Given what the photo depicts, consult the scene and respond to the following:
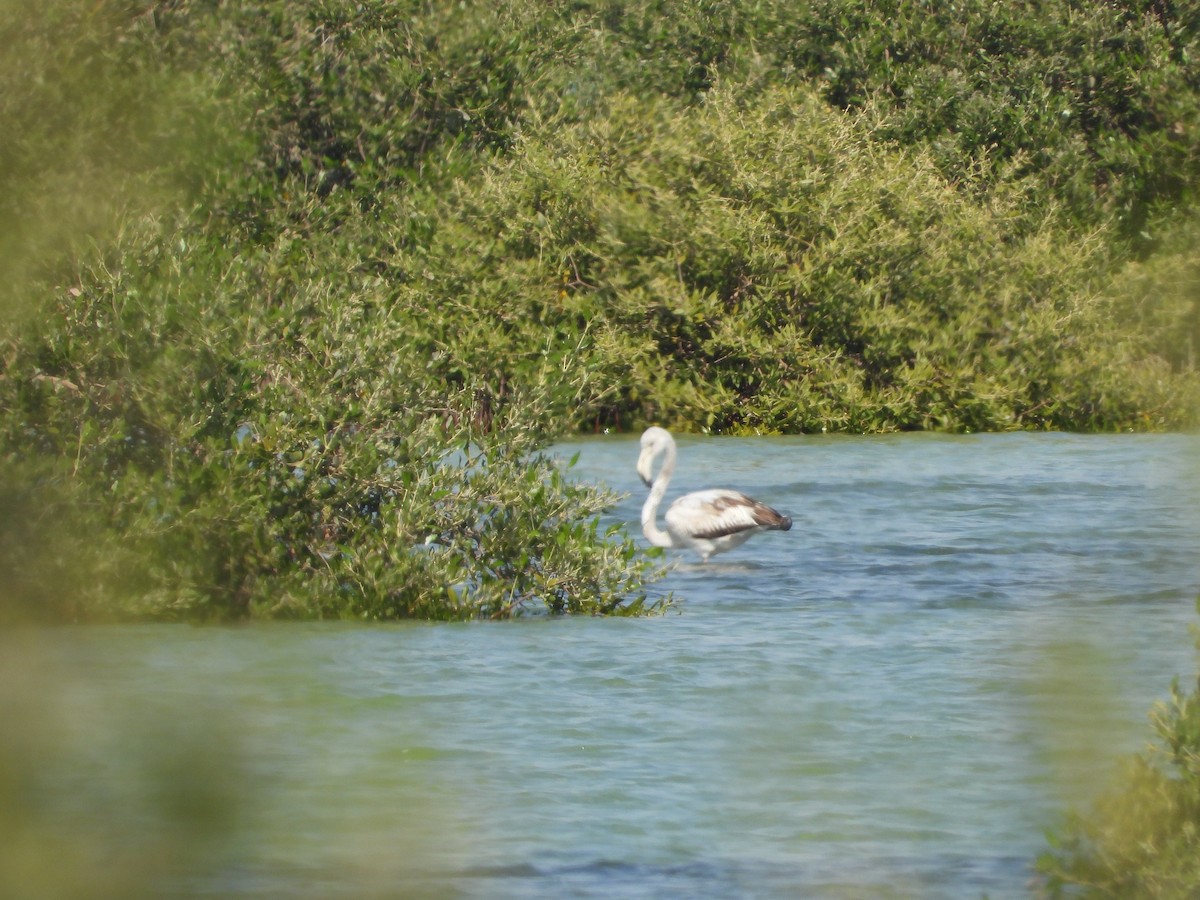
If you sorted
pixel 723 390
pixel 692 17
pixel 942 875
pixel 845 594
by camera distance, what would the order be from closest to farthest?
pixel 942 875, pixel 845 594, pixel 723 390, pixel 692 17

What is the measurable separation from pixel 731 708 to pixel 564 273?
895 inches

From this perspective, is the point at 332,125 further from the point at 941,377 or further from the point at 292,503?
the point at 292,503

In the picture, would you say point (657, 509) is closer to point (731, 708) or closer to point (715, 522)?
point (715, 522)

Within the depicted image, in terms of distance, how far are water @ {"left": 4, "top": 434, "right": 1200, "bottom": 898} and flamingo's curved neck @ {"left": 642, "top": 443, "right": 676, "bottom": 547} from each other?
210mm

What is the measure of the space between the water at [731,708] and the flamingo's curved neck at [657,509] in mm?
210

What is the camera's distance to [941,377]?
24.0m

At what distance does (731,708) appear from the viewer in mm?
1877

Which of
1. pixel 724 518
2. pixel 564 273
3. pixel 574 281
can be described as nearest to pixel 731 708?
pixel 724 518

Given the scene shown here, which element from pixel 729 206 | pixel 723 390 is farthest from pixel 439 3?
pixel 723 390

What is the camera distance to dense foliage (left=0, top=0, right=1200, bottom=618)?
32.3 ft

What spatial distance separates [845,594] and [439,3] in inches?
A: 585

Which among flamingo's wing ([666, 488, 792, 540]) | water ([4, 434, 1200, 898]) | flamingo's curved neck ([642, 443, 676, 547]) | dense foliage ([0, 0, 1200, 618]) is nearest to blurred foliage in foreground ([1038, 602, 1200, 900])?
water ([4, 434, 1200, 898])

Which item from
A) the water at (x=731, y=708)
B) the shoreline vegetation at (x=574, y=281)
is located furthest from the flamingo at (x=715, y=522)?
the shoreline vegetation at (x=574, y=281)

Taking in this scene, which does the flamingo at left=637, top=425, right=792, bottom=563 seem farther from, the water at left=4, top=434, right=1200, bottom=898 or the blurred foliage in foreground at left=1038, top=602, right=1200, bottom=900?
the blurred foliage in foreground at left=1038, top=602, right=1200, bottom=900
